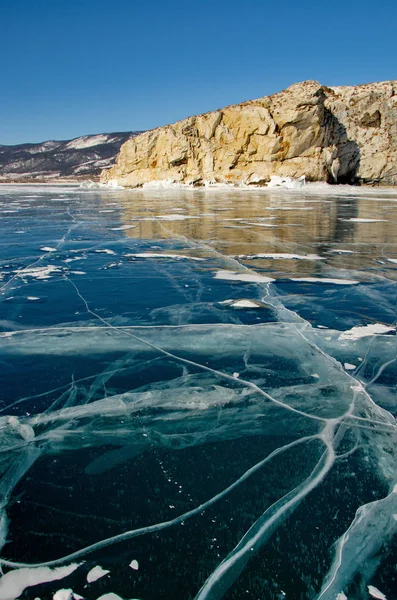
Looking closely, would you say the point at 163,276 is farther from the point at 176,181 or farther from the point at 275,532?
the point at 176,181

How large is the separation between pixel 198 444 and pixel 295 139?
40.1m

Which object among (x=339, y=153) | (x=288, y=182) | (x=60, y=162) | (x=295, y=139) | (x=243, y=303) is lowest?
(x=243, y=303)

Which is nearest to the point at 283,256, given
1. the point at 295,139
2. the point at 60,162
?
the point at 295,139

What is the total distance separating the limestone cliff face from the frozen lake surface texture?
36.7 meters

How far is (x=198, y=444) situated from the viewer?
1.84 metres

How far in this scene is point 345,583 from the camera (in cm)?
122

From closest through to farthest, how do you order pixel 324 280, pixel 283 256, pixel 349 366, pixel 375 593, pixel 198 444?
pixel 375 593
pixel 198 444
pixel 349 366
pixel 324 280
pixel 283 256

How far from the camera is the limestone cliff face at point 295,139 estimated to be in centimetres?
3747

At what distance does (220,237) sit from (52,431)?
6.65m

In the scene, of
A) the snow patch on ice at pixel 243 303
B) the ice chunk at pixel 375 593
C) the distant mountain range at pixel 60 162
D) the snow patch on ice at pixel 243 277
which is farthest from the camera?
the distant mountain range at pixel 60 162

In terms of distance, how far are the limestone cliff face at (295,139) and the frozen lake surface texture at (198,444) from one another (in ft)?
120

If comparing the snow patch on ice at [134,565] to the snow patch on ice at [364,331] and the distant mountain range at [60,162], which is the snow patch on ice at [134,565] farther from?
the distant mountain range at [60,162]

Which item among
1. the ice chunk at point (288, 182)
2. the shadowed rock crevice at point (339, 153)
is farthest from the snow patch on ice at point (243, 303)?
the shadowed rock crevice at point (339, 153)

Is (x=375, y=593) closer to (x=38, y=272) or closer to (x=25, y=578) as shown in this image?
(x=25, y=578)
